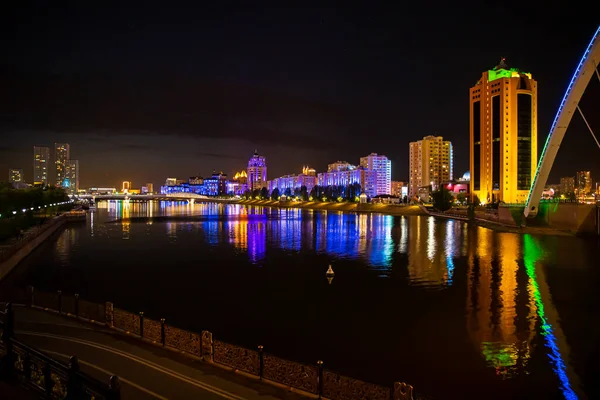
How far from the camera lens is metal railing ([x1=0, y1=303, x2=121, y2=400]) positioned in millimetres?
5797

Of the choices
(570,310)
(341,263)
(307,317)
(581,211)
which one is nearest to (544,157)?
(581,211)

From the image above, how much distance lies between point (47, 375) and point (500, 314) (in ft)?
56.2

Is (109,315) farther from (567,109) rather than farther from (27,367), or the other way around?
(567,109)

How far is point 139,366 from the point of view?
9492mm

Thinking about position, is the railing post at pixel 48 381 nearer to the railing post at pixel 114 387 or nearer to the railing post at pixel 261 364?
→ the railing post at pixel 114 387

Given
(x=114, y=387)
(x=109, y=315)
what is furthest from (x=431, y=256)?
(x=114, y=387)

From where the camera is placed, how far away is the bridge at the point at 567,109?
35.8 meters

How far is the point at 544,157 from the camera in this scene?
49.5 metres

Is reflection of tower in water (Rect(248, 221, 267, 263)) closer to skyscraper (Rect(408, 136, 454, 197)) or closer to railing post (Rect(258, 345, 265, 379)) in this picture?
railing post (Rect(258, 345, 265, 379))

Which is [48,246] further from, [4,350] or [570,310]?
[570,310]

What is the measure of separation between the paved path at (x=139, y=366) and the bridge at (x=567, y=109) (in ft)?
116

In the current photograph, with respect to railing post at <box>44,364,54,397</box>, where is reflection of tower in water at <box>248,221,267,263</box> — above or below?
below

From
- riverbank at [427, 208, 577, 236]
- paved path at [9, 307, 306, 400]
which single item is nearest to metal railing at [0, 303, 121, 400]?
paved path at [9, 307, 306, 400]

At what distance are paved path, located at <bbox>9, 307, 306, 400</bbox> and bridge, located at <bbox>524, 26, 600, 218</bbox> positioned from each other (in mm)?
35445
